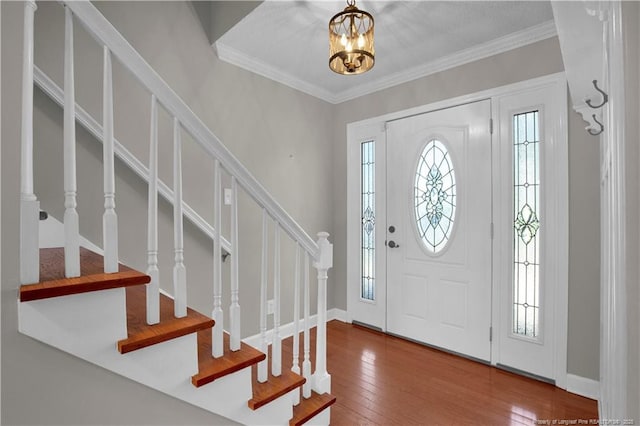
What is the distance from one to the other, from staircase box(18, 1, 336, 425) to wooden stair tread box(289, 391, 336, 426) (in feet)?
0.04

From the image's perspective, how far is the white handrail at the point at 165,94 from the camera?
100cm

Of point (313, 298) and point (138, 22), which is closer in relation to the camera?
point (138, 22)

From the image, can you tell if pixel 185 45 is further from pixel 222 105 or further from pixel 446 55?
pixel 446 55

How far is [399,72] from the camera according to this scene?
3018mm

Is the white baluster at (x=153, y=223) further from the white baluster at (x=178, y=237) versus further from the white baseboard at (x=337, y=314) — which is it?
the white baseboard at (x=337, y=314)

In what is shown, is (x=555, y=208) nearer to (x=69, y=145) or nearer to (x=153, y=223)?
(x=153, y=223)

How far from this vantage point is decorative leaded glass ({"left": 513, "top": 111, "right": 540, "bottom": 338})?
236 centimetres

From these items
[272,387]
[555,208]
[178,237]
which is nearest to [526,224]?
[555,208]

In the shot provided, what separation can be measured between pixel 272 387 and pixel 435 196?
83.3 inches

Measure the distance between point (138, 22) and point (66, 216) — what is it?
1.77 meters

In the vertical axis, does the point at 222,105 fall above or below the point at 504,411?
above

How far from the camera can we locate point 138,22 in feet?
6.95

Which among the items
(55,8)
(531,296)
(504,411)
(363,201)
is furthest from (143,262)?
(531,296)

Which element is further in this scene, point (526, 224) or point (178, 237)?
point (526, 224)
